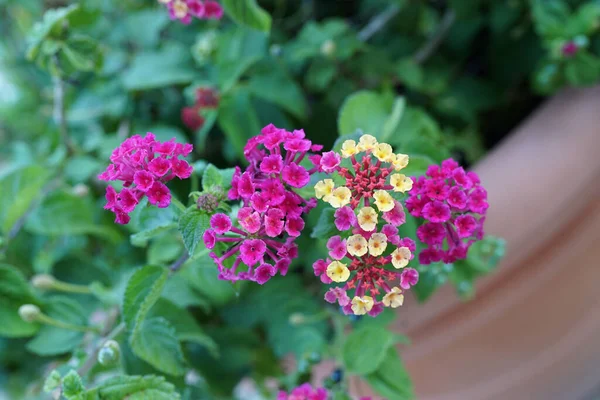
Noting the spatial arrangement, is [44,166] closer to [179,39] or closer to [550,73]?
[179,39]

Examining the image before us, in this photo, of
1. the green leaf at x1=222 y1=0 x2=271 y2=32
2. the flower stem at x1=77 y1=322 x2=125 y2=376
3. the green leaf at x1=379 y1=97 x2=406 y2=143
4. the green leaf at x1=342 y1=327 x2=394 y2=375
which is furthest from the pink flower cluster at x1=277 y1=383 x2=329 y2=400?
the green leaf at x1=222 y1=0 x2=271 y2=32

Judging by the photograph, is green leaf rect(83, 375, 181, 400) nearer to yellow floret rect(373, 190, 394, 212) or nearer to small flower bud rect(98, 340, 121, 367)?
small flower bud rect(98, 340, 121, 367)

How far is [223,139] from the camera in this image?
0.94 metres

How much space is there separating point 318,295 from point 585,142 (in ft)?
1.48

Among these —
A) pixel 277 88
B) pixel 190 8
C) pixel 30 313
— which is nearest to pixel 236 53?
pixel 277 88

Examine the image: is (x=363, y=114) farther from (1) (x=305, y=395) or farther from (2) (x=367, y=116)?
(1) (x=305, y=395)

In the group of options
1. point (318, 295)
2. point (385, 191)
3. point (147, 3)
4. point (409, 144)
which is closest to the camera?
point (385, 191)

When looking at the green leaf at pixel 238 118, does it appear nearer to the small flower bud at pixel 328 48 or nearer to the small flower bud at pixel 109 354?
the small flower bud at pixel 328 48

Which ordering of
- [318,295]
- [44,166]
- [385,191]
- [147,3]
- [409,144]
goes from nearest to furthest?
[385,191]
[409,144]
[44,166]
[318,295]
[147,3]

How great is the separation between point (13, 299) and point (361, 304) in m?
Answer: 0.43

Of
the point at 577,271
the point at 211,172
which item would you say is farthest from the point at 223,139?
the point at 577,271

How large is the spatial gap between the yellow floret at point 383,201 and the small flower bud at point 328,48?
45cm

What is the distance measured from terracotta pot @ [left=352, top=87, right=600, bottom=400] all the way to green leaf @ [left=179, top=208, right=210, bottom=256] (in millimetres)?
483

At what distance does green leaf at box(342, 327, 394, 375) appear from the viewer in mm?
612
